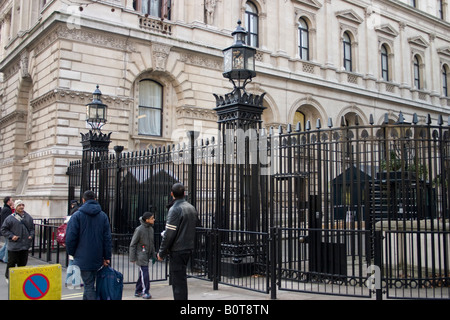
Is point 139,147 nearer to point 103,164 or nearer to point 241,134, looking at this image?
point 103,164

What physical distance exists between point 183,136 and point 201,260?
1288cm

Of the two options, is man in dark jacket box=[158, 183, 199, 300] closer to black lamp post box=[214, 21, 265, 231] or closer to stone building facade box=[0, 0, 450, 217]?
black lamp post box=[214, 21, 265, 231]

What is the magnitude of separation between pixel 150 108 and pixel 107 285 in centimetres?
1615

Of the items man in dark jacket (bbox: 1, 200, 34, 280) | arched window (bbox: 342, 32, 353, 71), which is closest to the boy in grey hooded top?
man in dark jacket (bbox: 1, 200, 34, 280)

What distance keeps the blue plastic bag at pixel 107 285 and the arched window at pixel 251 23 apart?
2134cm

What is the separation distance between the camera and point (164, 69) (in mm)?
21922

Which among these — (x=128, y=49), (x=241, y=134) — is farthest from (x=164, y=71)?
(x=241, y=134)

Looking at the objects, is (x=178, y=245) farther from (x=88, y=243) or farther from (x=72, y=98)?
(x=72, y=98)

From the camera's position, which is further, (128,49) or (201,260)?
(128,49)

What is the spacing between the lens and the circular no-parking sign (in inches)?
245

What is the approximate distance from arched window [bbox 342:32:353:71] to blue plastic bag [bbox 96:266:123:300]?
27.7 metres

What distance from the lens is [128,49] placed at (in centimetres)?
2100

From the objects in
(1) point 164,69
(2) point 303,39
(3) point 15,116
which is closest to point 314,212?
(1) point 164,69

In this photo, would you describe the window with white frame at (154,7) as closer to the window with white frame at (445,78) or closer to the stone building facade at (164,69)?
the stone building facade at (164,69)
